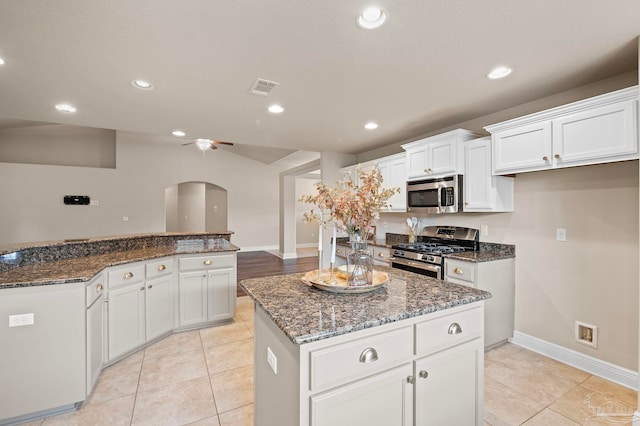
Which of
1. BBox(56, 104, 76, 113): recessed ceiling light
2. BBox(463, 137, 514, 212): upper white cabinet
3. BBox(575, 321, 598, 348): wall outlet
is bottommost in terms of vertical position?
BBox(575, 321, 598, 348): wall outlet

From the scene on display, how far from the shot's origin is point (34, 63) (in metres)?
2.12

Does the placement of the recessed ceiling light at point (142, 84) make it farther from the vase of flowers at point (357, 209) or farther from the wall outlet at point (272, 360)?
the wall outlet at point (272, 360)

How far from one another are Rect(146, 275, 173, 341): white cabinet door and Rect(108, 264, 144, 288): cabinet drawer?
0.48ft

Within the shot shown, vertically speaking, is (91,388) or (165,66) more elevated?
(165,66)

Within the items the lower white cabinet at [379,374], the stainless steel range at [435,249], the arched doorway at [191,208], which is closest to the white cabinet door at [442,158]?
the stainless steel range at [435,249]

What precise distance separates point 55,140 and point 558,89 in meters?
9.29

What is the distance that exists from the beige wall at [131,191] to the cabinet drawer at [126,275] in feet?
17.9

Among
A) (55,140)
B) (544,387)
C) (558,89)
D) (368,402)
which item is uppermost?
(55,140)

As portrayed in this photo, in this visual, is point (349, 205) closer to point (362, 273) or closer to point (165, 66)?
point (362, 273)

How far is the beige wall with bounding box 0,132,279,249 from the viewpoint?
6.29 metres

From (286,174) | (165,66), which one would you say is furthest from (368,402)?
(286,174)

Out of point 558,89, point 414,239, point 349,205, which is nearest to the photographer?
point 349,205

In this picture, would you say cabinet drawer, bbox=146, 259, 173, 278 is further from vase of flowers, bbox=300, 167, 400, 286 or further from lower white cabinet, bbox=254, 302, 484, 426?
vase of flowers, bbox=300, 167, 400, 286

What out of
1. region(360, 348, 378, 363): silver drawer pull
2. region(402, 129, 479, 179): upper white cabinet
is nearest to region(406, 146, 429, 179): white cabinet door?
region(402, 129, 479, 179): upper white cabinet
